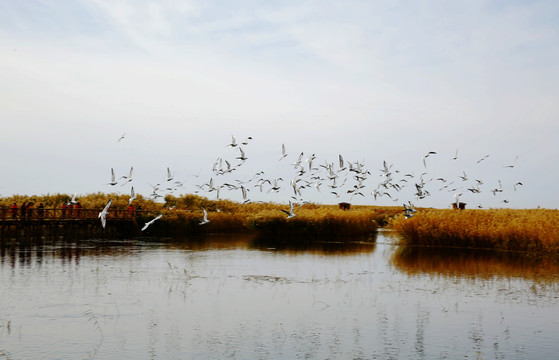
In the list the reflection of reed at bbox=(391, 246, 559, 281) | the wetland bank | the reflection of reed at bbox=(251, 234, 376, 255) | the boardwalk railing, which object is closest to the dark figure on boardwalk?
the boardwalk railing

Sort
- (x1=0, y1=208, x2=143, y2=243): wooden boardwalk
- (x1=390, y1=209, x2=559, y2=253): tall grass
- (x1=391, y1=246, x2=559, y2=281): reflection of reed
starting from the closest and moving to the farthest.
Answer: (x1=391, y1=246, x2=559, y2=281): reflection of reed
(x1=390, y1=209, x2=559, y2=253): tall grass
(x1=0, y1=208, x2=143, y2=243): wooden boardwalk

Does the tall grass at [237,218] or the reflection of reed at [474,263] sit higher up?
the tall grass at [237,218]

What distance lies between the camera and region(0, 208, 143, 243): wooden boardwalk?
53.4 m

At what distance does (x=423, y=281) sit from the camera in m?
24.2

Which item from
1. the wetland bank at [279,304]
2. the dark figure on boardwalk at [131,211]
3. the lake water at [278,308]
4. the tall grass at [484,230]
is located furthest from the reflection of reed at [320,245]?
the dark figure on boardwalk at [131,211]

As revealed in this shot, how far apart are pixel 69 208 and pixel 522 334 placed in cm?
4949

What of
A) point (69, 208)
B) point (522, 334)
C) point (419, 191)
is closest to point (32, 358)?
point (522, 334)

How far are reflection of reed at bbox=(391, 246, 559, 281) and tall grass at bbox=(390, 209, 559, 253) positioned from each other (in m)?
1.28

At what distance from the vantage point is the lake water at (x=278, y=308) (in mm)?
13703

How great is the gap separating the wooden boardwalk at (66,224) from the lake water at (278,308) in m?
22.8

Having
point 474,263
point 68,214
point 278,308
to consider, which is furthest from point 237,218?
point 278,308

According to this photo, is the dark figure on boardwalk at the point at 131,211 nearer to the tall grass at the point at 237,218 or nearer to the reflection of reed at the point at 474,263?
the tall grass at the point at 237,218

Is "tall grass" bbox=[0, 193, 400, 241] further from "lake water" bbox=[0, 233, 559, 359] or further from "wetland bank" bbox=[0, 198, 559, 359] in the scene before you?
"lake water" bbox=[0, 233, 559, 359]

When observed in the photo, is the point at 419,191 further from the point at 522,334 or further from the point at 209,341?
the point at 209,341
